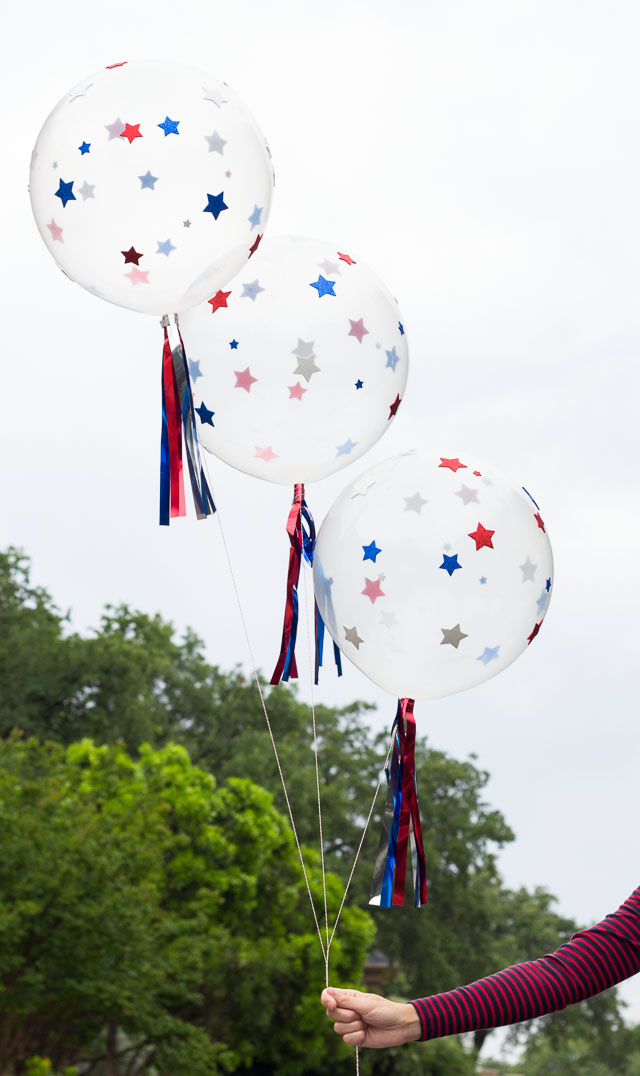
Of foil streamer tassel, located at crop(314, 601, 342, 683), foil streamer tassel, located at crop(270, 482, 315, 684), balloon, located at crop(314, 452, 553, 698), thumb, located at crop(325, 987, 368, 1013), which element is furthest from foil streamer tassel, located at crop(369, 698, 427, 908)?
thumb, located at crop(325, 987, 368, 1013)

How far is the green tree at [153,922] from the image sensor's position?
1806cm

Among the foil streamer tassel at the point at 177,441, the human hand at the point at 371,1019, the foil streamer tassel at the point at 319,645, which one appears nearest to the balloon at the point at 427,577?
the foil streamer tassel at the point at 319,645

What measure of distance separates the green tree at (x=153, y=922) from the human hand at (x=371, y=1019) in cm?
1577

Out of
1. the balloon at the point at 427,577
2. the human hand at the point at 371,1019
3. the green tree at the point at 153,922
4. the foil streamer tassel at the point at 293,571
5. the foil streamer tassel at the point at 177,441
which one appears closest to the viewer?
the human hand at the point at 371,1019

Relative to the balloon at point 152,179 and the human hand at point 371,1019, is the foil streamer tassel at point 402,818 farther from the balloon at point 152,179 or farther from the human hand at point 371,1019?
the human hand at point 371,1019

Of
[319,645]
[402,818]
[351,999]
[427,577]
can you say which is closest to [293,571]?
[319,645]

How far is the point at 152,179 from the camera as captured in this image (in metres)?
4.52

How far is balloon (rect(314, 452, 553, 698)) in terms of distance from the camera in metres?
4.65

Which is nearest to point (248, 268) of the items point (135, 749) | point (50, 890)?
point (50, 890)

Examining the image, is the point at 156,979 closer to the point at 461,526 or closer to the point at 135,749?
the point at 135,749

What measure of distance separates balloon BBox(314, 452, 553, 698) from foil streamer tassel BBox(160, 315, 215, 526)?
64 centimetres

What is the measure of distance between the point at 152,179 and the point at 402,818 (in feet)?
7.93

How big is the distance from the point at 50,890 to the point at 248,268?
568 inches

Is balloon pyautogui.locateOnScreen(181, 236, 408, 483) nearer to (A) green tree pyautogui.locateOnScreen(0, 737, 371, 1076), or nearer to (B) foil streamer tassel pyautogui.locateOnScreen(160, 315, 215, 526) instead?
(B) foil streamer tassel pyautogui.locateOnScreen(160, 315, 215, 526)
